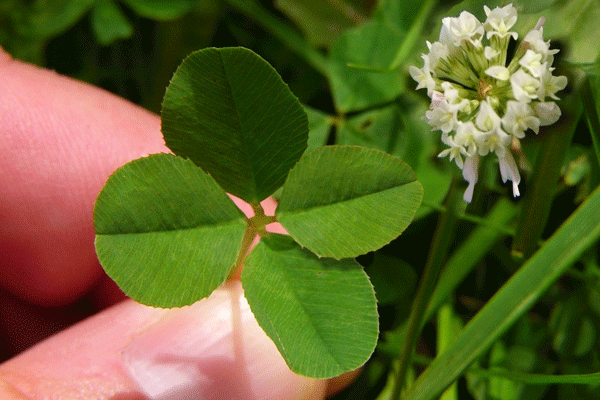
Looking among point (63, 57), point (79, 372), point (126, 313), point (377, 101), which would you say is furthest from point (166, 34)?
point (79, 372)

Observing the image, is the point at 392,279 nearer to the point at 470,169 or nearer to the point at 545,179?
the point at 545,179

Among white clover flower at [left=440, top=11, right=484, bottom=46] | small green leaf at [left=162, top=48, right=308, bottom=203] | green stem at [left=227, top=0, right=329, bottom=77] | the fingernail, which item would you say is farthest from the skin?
white clover flower at [left=440, top=11, right=484, bottom=46]

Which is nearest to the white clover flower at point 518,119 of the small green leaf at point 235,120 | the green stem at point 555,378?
the small green leaf at point 235,120

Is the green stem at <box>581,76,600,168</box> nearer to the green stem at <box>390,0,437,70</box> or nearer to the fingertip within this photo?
the green stem at <box>390,0,437,70</box>

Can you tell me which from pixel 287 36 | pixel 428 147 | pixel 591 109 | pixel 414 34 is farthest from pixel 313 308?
pixel 287 36

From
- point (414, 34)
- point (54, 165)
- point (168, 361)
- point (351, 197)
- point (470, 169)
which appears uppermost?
point (414, 34)

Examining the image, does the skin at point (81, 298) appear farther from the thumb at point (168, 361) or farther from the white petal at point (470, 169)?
the white petal at point (470, 169)
